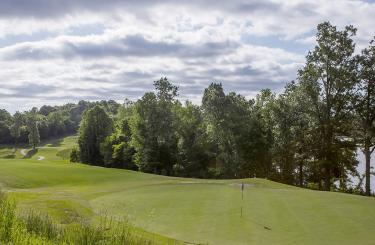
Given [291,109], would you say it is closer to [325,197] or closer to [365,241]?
[325,197]

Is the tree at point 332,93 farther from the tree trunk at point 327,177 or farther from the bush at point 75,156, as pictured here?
the bush at point 75,156

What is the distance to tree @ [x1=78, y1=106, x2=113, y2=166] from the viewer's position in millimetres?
86438

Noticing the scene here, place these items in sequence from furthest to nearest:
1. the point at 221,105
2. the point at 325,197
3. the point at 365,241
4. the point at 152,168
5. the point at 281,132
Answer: the point at 152,168, the point at 221,105, the point at 281,132, the point at 325,197, the point at 365,241

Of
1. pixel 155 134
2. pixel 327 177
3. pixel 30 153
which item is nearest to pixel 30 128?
pixel 30 153

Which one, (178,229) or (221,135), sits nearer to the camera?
(178,229)

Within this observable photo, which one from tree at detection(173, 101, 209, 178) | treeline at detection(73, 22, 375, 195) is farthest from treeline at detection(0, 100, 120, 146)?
tree at detection(173, 101, 209, 178)

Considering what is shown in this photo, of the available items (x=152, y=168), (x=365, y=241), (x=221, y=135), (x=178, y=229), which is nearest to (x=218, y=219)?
(x=178, y=229)

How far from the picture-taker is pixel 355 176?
53.6 meters

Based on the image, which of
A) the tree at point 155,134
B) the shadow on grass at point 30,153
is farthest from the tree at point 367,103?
the shadow on grass at point 30,153

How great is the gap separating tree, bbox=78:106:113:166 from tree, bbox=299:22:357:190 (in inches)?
1848

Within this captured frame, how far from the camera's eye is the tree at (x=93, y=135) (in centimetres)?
8644

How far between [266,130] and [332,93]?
1717 cm

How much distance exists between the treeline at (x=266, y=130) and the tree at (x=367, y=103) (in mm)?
102

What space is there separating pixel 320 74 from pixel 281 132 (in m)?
11.5
